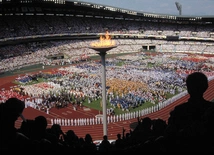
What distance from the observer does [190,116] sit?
3662 mm

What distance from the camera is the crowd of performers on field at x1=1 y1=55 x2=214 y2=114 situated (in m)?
25.8

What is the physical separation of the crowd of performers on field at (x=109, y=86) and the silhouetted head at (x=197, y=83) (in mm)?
19364

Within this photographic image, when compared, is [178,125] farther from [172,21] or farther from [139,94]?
[172,21]

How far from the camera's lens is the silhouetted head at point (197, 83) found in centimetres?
373

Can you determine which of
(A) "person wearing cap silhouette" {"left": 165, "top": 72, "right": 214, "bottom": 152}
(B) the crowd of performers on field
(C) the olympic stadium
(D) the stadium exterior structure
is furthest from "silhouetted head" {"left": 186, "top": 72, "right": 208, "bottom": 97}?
(D) the stadium exterior structure

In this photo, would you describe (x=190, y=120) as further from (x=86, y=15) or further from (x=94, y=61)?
(x=86, y=15)

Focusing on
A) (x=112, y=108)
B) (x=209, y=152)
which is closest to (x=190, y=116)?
(x=209, y=152)

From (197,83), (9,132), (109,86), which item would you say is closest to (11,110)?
(9,132)

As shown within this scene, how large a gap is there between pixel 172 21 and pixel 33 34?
3721cm

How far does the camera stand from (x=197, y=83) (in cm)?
376

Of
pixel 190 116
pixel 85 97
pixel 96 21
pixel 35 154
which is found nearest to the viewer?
pixel 35 154

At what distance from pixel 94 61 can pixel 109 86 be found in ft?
71.0

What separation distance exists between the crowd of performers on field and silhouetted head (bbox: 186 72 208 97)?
762 inches

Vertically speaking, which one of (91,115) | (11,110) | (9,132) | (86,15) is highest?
(86,15)
